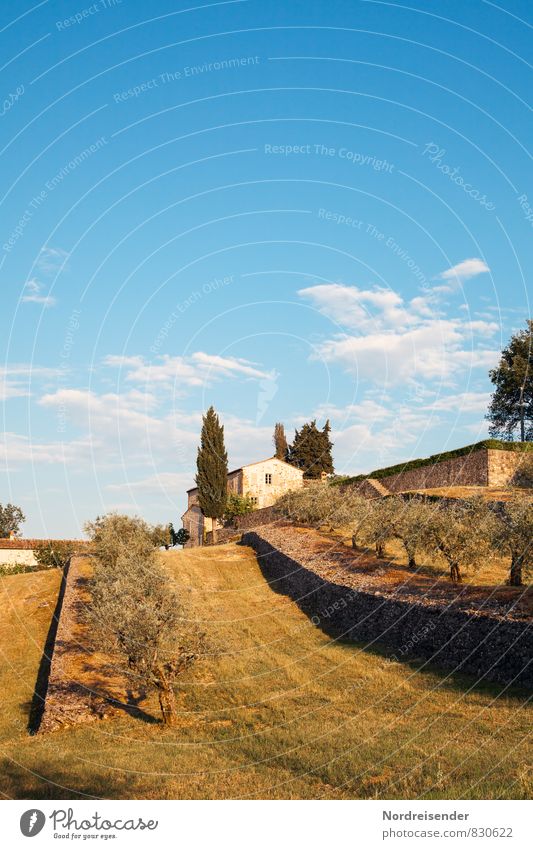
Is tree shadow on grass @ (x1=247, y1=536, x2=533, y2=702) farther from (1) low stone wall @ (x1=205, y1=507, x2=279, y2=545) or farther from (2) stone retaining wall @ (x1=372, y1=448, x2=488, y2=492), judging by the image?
(1) low stone wall @ (x1=205, y1=507, x2=279, y2=545)

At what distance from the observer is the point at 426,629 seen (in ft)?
103

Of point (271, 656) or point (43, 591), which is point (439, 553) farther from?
point (43, 591)

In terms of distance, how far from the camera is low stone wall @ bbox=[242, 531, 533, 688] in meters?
26.4

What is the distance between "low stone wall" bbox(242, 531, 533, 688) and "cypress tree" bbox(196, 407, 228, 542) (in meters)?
36.4

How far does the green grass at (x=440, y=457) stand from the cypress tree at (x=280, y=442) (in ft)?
106

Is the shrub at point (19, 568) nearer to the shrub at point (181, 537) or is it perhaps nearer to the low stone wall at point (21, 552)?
the low stone wall at point (21, 552)

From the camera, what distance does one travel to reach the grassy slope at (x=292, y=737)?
54.0 ft

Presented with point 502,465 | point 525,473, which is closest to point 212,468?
point 502,465

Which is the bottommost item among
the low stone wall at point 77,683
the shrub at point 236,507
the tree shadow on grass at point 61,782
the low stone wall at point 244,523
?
the low stone wall at point 77,683

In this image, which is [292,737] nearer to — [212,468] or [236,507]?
[212,468]

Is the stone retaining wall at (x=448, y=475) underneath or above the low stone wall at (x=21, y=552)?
above

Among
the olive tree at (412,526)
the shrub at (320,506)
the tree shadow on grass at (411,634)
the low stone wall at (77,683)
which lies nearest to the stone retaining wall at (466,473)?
the shrub at (320,506)

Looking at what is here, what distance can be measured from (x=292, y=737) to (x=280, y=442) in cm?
10203

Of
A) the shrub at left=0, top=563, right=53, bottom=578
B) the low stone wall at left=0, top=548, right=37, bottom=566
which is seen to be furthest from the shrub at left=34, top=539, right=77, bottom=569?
the low stone wall at left=0, top=548, right=37, bottom=566
